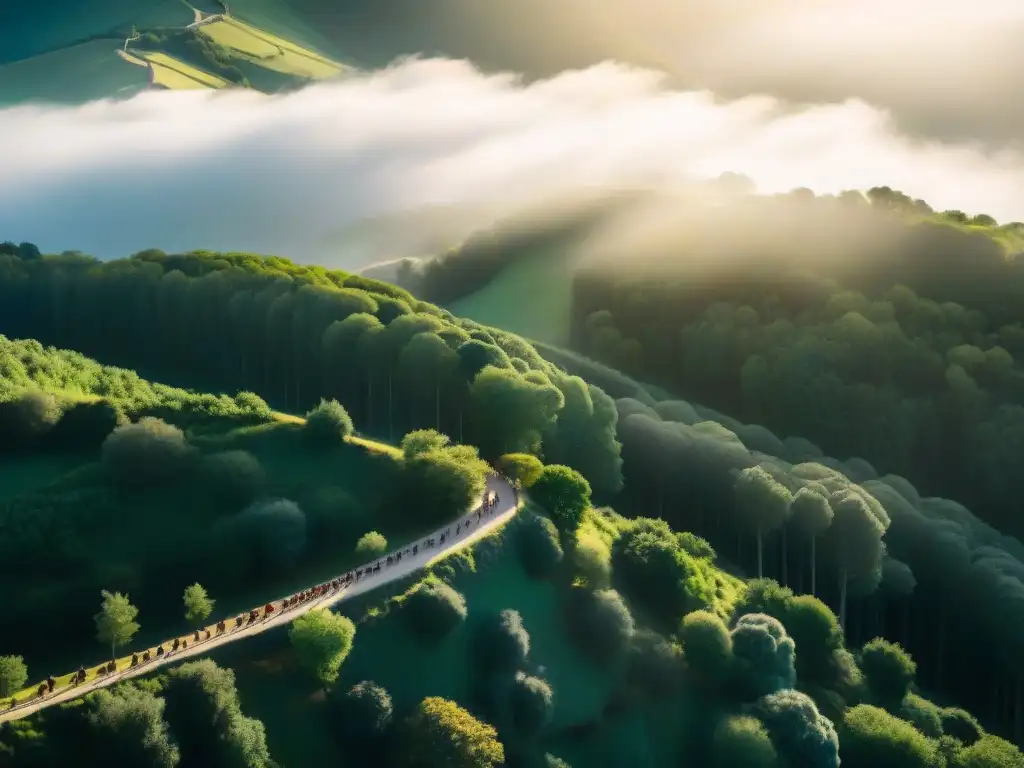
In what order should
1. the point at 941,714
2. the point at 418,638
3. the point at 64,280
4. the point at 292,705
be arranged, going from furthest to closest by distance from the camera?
the point at 64,280
the point at 941,714
the point at 418,638
the point at 292,705

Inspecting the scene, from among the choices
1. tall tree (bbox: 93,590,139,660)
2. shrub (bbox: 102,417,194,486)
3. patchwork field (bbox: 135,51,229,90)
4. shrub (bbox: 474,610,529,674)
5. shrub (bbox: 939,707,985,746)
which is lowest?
shrub (bbox: 939,707,985,746)

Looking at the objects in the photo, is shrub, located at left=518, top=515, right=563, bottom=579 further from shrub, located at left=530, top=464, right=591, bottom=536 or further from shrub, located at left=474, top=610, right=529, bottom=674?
shrub, located at left=474, top=610, right=529, bottom=674

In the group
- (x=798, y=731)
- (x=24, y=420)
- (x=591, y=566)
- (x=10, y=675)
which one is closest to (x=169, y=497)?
(x=24, y=420)

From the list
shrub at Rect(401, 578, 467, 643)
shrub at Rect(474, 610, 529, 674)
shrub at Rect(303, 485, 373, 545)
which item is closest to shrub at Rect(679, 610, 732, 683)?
shrub at Rect(474, 610, 529, 674)

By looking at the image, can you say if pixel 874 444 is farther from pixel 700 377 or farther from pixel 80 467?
pixel 80 467

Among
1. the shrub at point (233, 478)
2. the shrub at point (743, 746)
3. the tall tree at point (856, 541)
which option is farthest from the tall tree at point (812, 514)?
the shrub at point (233, 478)

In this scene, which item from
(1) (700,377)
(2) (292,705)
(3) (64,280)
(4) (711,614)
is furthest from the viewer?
(1) (700,377)

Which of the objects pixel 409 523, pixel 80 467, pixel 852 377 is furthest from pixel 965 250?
pixel 80 467

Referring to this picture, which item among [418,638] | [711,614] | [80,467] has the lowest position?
[711,614]
